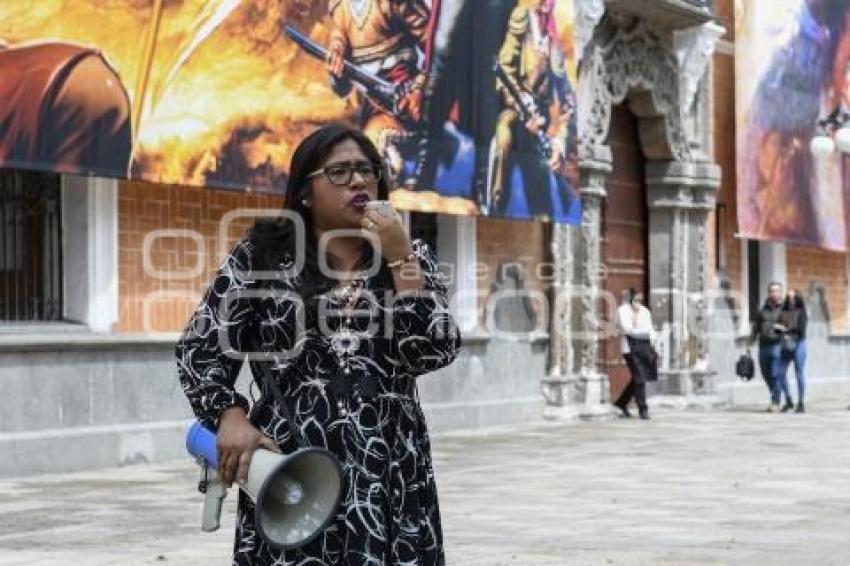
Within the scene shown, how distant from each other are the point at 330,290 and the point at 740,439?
14.0 meters

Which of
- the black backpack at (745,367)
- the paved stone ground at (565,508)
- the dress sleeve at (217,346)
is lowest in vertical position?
the paved stone ground at (565,508)

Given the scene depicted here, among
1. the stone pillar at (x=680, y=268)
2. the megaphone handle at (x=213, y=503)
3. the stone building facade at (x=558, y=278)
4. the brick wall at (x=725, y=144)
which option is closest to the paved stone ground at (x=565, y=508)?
the stone building facade at (x=558, y=278)

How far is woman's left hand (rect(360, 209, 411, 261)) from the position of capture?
400 cm

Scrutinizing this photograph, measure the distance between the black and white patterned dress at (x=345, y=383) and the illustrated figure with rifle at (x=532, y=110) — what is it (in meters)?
13.9

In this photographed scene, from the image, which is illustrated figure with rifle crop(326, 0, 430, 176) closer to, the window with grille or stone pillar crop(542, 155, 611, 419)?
the window with grille

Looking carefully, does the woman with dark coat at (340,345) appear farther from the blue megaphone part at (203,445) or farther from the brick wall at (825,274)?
the brick wall at (825,274)

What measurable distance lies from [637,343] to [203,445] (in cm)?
1677

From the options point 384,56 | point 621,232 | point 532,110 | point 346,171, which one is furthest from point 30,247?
point 621,232

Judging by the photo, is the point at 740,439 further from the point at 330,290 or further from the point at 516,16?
the point at 330,290

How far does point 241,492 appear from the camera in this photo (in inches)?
158

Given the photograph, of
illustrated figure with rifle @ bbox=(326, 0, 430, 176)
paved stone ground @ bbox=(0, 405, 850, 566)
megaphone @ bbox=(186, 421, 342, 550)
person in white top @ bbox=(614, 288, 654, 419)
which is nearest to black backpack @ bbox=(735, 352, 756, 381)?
person in white top @ bbox=(614, 288, 654, 419)

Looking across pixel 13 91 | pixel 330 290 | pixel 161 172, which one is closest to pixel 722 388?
pixel 161 172

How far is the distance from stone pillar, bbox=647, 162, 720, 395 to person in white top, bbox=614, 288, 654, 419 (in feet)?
8.93

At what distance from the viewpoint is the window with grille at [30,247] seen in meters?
13.2
